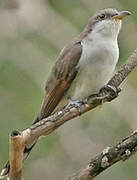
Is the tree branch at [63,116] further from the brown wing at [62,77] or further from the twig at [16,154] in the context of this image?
the brown wing at [62,77]

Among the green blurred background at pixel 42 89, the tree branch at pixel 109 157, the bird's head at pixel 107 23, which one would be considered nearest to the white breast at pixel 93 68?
the bird's head at pixel 107 23

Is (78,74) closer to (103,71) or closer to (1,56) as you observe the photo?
(103,71)

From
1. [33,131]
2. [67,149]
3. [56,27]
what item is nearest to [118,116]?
[67,149]

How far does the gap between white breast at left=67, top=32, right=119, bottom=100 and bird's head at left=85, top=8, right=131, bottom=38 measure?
0.15 metres

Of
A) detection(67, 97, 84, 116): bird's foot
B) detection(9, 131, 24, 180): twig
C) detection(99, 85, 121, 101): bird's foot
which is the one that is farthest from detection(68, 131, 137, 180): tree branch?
detection(99, 85, 121, 101): bird's foot

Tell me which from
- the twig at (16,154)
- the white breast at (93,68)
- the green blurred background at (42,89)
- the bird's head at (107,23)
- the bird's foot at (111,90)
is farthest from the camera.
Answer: the green blurred background at (42,89)

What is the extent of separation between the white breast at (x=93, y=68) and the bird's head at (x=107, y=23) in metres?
0.15

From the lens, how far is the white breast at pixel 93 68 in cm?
467

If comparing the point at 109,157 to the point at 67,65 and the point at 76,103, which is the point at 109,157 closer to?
the point at 76,103

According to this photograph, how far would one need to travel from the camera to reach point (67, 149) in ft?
22.4

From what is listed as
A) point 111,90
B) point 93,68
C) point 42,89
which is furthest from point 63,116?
point 42,89

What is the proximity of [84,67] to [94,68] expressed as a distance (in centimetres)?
8

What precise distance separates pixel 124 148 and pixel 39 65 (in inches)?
132

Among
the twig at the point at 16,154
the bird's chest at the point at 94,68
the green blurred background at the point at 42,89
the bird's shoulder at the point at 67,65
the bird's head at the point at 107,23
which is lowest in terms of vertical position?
the twig at the point at 16,154
